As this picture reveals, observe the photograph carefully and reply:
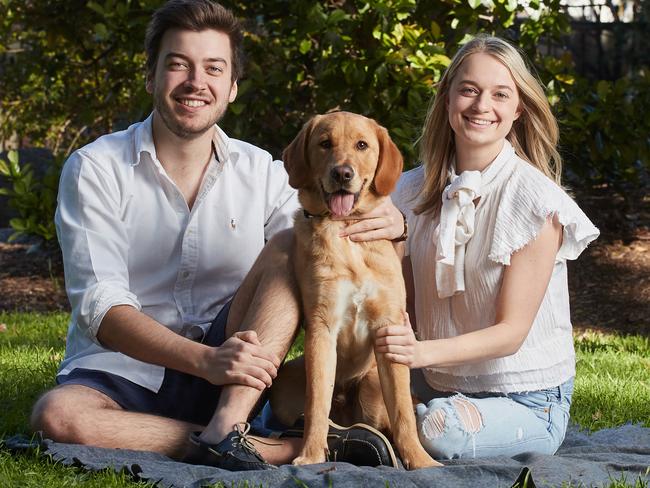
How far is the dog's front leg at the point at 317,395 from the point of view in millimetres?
3004

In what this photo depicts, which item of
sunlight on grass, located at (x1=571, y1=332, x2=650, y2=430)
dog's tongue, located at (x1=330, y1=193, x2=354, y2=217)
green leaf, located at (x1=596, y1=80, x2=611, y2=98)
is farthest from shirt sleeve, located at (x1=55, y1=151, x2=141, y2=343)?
green leaf, located at (x1=596, y1=80, x2=611, y2=98)

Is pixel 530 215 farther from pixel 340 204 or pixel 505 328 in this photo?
pixel 340 204

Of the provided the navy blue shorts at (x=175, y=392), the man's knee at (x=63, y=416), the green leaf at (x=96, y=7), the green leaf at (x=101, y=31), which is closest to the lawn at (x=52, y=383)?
the man's knee at (x=63, y=416)

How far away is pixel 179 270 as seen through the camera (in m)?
3.65

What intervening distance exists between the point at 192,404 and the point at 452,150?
142 centimetres

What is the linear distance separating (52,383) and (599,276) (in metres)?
4.61

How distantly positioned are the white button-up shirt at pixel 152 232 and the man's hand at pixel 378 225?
670mm

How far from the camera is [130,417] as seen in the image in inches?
128

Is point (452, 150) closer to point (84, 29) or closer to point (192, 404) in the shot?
point (192, 404)

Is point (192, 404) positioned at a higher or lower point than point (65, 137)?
lower

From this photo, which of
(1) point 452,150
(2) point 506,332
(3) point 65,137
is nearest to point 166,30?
(1) point 452,150

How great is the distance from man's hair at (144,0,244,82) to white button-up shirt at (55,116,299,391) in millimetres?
308

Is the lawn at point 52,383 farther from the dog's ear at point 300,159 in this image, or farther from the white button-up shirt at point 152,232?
the dog's ear at point 300,159

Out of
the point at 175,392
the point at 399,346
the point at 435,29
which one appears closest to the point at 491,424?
the point at 399,346
